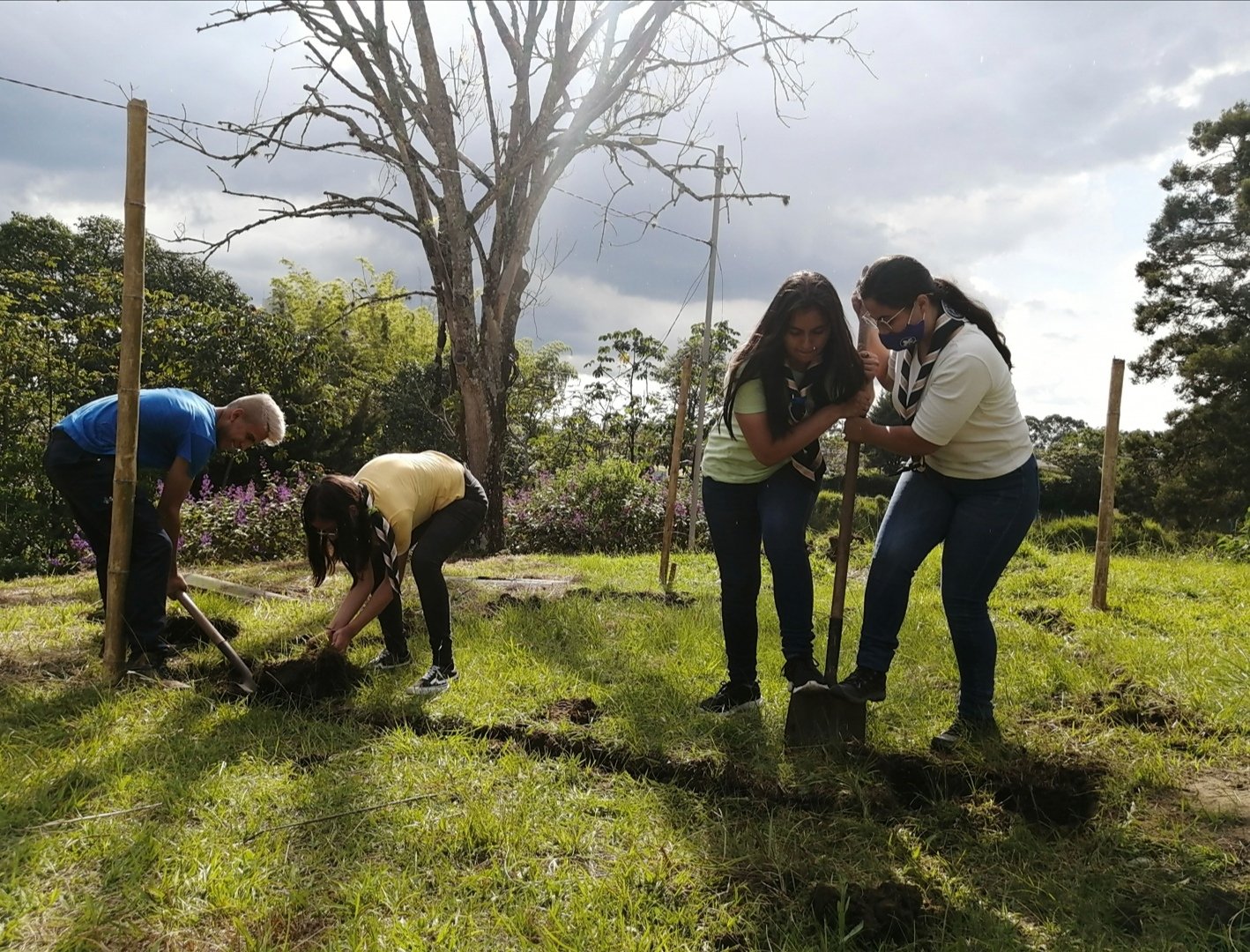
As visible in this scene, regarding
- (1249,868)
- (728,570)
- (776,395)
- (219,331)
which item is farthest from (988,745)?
(219,331)

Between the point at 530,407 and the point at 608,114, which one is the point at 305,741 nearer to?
the point at 608,114

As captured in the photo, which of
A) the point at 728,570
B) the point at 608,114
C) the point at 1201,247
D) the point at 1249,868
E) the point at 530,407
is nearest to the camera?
the point at 1249,868

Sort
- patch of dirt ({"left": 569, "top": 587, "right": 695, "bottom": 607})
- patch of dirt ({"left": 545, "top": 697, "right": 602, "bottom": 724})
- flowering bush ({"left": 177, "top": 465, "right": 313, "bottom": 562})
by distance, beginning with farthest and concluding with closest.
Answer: flowering bush ({"left": 177, "top": 465, "right": 313, "bottom": 562})
patch of dirt ({"left": 569, "top": 587, "right": 695, "bottom": 607})
patch of dirt ({"left": 545, "top": 697, "right": 602, "bottom": 724})

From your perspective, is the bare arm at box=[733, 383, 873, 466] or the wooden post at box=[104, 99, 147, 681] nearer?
the bare arm at box=[733, 383, 873, 466]

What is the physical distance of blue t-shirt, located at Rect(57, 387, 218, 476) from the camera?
355cm

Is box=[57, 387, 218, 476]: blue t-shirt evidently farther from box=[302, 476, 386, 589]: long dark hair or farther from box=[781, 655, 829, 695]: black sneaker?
box=[781, 655, 829, 695]: black sneaker

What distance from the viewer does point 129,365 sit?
331cm

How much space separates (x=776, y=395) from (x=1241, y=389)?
18.4 metres

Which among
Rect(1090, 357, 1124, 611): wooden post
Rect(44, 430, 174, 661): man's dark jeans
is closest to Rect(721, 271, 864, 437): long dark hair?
Rect(44, 430, 174, 661): man's dark jeans

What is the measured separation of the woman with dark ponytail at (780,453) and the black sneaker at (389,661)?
5.07ft

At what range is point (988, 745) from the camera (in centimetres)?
265

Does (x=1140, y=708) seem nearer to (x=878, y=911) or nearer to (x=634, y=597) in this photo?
(x=878, y=911)

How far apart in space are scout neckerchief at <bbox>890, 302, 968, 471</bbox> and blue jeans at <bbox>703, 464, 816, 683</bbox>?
1.39ft

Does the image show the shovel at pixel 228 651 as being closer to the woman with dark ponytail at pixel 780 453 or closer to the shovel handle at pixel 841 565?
the woman with dark ponytail at pixel 780 453
